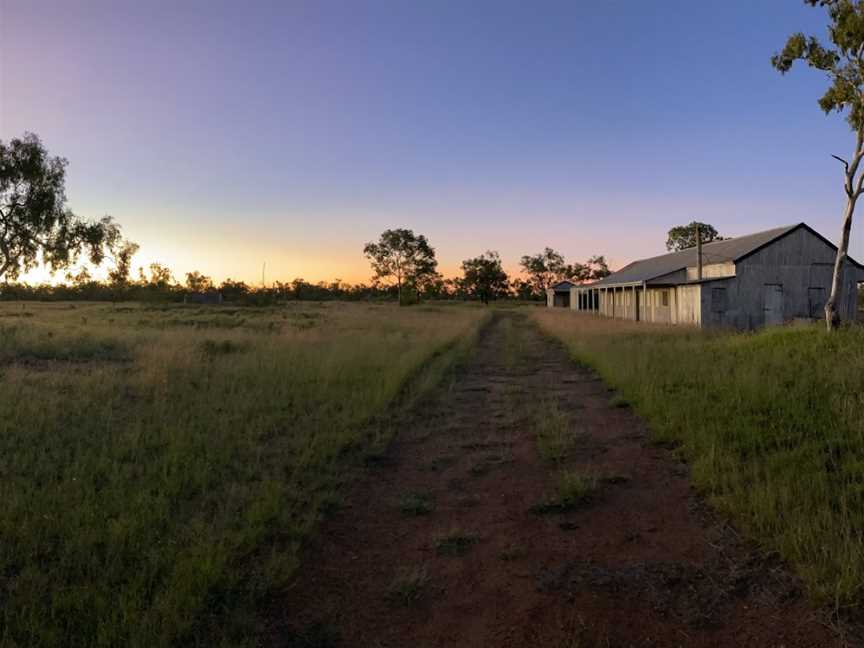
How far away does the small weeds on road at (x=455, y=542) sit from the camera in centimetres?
428

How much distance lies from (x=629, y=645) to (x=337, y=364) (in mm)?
10129

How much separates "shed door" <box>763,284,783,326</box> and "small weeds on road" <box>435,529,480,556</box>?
26.3 metres

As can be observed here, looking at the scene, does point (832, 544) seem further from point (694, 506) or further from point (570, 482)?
point (570, 482)

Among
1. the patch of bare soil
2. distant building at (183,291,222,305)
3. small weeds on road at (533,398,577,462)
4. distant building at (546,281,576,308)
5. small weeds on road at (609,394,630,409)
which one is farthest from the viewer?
distant building at (546,281,576,308)

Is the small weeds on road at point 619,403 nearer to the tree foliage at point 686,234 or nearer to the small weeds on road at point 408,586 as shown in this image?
the small weeds on road at point 408,586

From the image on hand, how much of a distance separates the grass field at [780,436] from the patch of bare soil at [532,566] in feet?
0.82


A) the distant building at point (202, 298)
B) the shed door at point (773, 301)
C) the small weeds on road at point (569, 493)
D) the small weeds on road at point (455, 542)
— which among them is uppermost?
the distant building at point (202, 298)

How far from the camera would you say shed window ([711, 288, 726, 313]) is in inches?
996

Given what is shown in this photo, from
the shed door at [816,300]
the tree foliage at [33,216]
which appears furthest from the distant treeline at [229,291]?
the shed door at [816,300]

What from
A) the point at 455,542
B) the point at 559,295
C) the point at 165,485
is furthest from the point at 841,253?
the point at 559,295

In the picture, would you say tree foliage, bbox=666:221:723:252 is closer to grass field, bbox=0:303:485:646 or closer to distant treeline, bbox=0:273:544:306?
distant treeline, bbox=0:273:544:306

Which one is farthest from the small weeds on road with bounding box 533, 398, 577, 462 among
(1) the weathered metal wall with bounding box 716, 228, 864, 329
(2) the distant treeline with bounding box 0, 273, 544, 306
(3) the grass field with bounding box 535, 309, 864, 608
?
(2) the distant treeline with bounding box 0, 273, 544, 306

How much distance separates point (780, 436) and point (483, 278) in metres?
91.4

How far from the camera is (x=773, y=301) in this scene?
1001 inches
